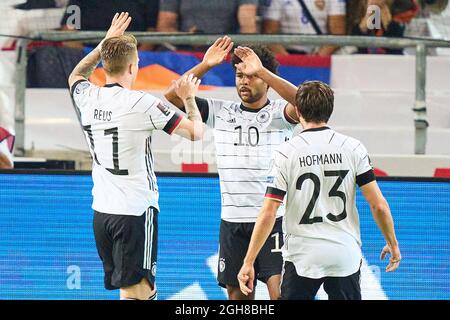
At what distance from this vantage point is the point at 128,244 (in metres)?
6.34

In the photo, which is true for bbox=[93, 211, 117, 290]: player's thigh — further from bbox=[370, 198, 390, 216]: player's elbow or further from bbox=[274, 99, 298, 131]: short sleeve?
bbox=[370, 198, 390, 216]: player's elbow

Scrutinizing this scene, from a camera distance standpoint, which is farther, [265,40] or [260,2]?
[260,2]

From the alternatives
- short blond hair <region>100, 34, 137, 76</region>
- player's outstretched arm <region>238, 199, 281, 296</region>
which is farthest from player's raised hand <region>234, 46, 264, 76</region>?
player's outstretched arm <region>238, 199, 281, 296</region>

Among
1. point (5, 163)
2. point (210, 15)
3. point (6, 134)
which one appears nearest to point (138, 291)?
point (5, 163)

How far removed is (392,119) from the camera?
835 cm

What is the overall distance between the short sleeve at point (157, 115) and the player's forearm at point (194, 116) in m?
0.08

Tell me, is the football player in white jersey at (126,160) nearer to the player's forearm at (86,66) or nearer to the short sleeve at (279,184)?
the player's forearm at (86,66)

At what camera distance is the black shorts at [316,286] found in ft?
19.1

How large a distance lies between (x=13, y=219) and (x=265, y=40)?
2129 mm

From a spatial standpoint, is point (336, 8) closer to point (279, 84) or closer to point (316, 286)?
point (279, 84)

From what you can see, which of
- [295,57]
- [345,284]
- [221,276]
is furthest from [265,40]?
[345,284]

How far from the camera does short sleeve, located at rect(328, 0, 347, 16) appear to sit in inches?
335

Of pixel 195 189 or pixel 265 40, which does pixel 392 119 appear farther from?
pixel 195 189

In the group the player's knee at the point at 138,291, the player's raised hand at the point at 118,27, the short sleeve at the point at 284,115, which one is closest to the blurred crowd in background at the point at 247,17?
the player's raised hand at the point at 118,27
